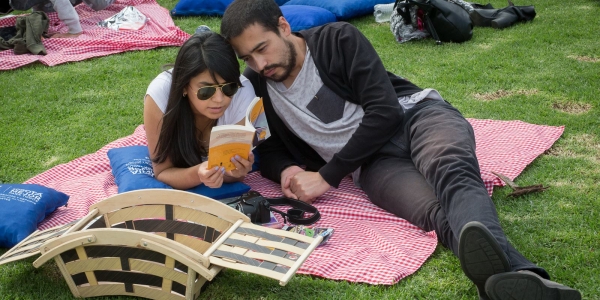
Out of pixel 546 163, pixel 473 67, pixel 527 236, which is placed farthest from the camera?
pixel 473 67

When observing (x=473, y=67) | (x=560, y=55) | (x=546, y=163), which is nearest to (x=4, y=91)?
(x=473, y=67)

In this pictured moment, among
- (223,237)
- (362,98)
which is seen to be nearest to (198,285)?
(223,237)

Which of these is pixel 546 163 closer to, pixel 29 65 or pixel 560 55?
pixel 560 55

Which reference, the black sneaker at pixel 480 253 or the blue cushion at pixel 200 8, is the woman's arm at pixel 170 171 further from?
the blue cushion at pixel 200 8

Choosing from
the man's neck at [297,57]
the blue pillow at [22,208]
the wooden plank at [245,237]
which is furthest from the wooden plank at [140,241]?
the man's neck at [297,57]

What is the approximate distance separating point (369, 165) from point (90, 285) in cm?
163

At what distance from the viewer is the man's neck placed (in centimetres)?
380

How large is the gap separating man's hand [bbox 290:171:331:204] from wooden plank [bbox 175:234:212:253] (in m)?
0.83

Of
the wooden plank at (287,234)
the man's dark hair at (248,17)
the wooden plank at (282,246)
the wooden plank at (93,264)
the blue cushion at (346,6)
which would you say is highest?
the man's dark hair at (248,17)

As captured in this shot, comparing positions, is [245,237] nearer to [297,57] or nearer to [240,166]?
[240,166]

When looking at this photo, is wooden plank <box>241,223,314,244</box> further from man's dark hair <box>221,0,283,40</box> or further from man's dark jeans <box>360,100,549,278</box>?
man's dark hair <box>221,0,283,40</box>

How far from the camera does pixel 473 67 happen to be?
621 cm

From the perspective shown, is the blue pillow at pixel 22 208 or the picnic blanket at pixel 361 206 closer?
the picnic blanket at pixel 361 206

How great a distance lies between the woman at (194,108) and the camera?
3.45m
